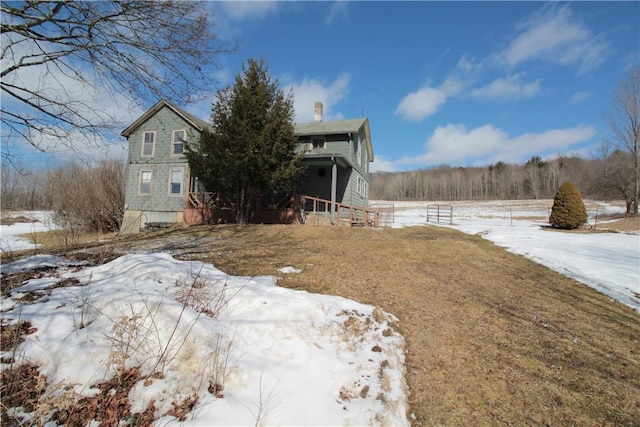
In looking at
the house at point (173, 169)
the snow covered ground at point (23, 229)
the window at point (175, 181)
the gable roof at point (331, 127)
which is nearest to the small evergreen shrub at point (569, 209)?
the house at point (173, 169)

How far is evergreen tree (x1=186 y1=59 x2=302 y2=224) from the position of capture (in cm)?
1260

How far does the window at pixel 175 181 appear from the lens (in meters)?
17.4

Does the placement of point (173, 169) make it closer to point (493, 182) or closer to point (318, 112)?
point (318, 112)

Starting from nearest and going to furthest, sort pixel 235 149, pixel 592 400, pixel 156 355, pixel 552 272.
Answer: pixel 156 355 → pixel 592 400 → pixel 552 272 → pixel 235 149

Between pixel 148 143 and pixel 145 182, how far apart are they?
248 centimetres

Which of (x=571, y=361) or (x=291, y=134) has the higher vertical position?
(x=291, y=134)

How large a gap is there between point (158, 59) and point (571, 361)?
6.69 m

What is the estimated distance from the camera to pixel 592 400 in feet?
9.12

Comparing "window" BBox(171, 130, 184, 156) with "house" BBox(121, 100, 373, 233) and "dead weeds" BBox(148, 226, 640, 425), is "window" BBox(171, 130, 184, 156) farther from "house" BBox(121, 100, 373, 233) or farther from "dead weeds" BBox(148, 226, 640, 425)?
"dead weeds" BBox(148, 226, 640, 425)

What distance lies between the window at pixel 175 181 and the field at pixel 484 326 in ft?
30.3

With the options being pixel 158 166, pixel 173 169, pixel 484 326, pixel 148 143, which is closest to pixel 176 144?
pixel 173 169

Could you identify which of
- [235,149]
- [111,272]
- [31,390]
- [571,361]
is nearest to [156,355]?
[31,390]

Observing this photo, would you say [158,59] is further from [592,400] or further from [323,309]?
[592,400]

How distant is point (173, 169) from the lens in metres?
17.5
